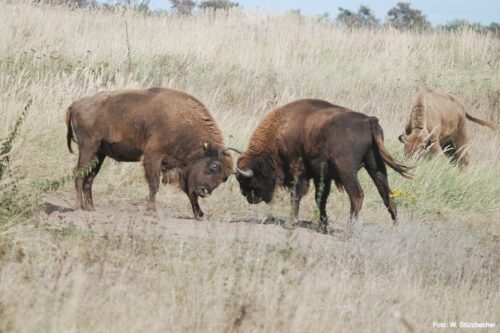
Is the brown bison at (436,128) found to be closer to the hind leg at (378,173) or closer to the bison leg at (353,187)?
the hind leg at (378,173)

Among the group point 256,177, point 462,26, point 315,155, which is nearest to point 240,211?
point 256,177

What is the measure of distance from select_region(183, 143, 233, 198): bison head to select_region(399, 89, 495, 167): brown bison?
14.0 feet

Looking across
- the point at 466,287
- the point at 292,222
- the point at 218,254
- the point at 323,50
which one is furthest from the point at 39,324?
the point at 323,50

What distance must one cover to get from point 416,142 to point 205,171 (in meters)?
4.73

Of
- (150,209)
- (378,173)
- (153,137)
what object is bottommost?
(150,209)

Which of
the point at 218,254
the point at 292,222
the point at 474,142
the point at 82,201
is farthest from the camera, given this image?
the point at 474,142

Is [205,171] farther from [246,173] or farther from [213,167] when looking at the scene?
[246,173]

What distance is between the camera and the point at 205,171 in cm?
1067

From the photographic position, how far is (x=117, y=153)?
10.5 metres

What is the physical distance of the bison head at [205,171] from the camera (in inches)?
420

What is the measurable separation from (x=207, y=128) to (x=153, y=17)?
12521mm

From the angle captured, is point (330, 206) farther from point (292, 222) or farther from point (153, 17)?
point (153, 17)

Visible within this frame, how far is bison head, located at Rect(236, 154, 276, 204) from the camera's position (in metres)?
10.8

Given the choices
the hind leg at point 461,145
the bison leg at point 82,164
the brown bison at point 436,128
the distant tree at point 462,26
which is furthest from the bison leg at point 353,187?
the distant tree at point 462,26
